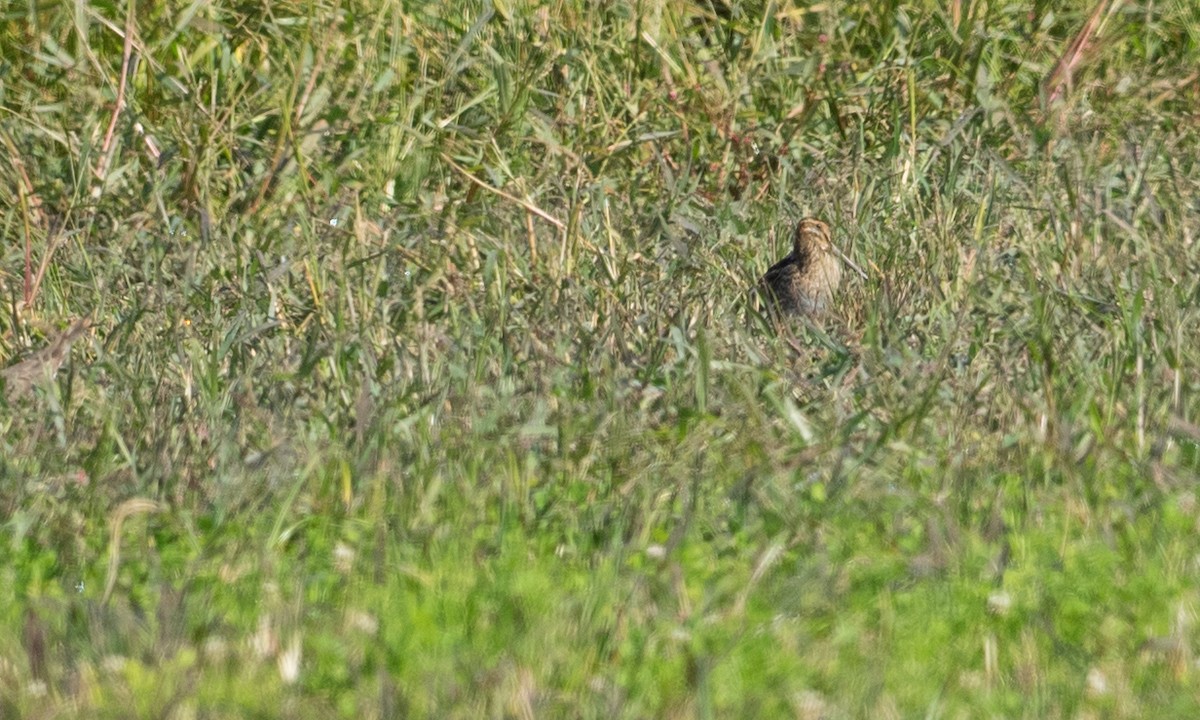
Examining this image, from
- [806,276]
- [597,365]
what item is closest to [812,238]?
[806,276]

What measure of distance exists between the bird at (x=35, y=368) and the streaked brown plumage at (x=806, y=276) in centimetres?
204

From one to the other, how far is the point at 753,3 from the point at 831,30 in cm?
43

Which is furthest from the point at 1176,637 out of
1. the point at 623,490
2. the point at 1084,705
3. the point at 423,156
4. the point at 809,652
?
the point at 423,156

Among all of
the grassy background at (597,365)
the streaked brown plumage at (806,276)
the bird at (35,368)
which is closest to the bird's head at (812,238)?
the streaked brown plumage at (806,276)

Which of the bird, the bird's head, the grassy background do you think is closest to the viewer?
the grassy background

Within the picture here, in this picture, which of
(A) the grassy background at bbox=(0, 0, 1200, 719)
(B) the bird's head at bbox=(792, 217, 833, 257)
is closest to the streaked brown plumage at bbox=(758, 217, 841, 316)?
(B) the bird's head at bbox=(792, 217, 833, 257)

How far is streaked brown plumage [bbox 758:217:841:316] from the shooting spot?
19.7 feet

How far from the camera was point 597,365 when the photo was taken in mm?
4734

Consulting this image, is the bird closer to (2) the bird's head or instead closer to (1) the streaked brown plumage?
(1) the streaked brown plumage

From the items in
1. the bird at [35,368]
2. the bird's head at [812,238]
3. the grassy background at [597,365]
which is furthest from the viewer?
the bird's head at [812,238]

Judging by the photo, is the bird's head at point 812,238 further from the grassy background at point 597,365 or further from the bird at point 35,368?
the bird at point 35,368

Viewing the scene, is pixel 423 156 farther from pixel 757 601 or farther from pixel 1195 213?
pixel 757 601

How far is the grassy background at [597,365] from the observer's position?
3252 mm

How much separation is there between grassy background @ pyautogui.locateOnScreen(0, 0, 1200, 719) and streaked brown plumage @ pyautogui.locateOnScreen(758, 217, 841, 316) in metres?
0.10
